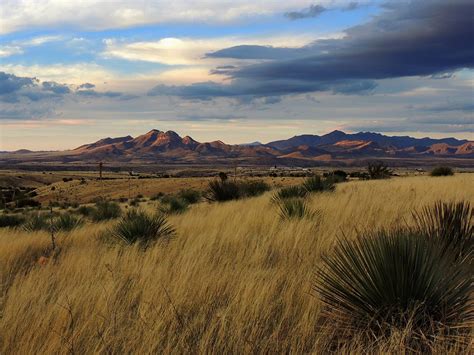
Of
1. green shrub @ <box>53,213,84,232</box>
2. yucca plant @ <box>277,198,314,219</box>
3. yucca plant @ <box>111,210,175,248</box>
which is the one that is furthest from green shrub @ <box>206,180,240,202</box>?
yucca plant @ <box>111,210,175,248</box>

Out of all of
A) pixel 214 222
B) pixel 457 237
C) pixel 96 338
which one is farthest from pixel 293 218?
pixel 96 338

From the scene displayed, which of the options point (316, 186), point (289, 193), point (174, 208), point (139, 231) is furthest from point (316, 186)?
point (139, 231)

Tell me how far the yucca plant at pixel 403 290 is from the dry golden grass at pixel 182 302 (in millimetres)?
247

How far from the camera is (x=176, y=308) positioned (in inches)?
170

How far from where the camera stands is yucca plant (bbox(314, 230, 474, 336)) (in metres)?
A: 3.72

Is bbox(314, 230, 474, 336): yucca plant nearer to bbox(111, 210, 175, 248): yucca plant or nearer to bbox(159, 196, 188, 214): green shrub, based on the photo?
bbox(111, 210, 175, 248): yucca plant

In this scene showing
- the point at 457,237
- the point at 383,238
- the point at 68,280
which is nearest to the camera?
the point at 383,238

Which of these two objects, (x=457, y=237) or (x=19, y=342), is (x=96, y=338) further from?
(x=457, y=237)

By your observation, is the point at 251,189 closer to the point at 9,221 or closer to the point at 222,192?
the point at 222,192

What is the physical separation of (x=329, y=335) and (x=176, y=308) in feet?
4.50

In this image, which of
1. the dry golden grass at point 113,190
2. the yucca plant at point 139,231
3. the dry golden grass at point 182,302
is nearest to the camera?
the dry golden grass at point 182,302

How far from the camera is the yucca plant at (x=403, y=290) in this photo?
372cm

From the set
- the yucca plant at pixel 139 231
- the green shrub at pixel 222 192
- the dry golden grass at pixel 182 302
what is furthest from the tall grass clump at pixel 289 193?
the dry golden grass at pixel 182 302

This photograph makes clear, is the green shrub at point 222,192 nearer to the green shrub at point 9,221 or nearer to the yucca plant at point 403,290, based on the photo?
the green shrub at point 9,221
